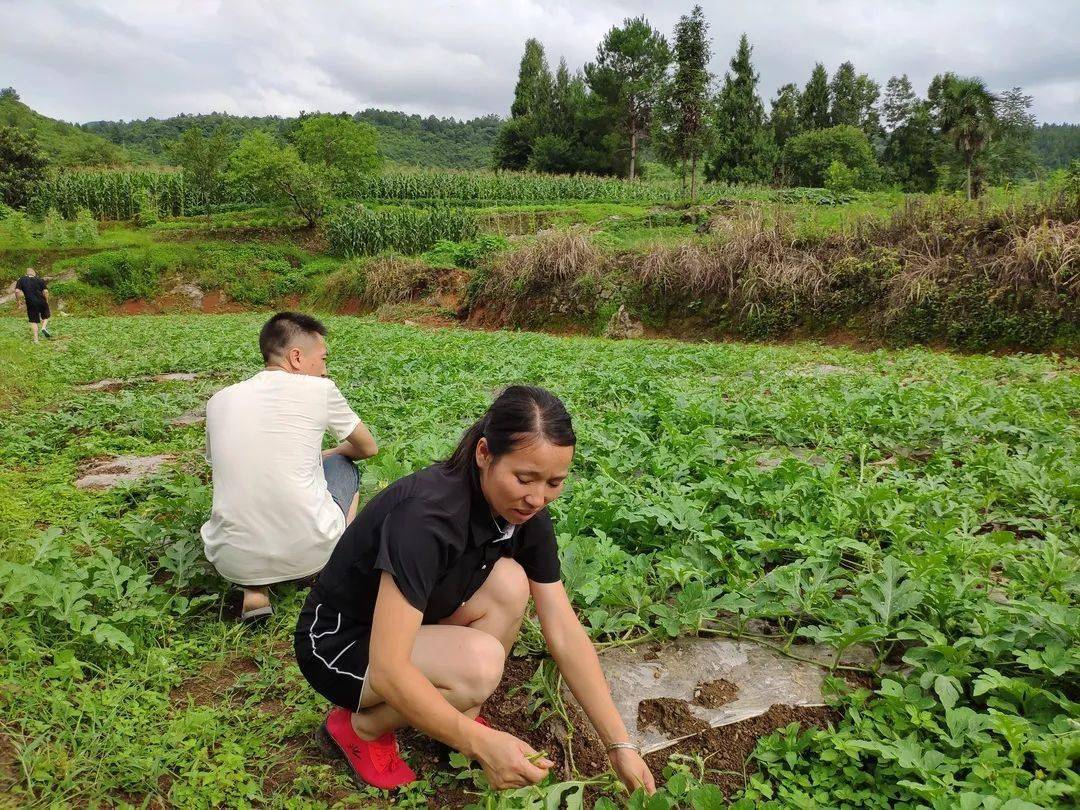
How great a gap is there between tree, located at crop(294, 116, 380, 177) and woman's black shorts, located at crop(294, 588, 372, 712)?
34501 millimetres

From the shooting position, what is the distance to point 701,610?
8.21 feet

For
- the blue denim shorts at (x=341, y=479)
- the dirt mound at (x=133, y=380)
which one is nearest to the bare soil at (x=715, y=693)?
the blue denim shorts at (x=341, y=479)

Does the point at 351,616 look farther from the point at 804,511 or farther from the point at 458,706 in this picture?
the point at 804,511

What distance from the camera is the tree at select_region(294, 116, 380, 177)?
110 ft

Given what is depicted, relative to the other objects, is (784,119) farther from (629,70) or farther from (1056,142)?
(1056,142)

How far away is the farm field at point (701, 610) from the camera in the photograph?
190 cm

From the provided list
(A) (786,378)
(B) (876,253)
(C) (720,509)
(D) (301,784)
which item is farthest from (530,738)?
(B) (876,253)

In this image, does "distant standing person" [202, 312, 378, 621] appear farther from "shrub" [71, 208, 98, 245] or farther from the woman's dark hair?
"shrub" [71, 208, 98, 245]

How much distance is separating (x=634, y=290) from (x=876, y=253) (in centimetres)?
545

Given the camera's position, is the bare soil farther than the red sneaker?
Yes

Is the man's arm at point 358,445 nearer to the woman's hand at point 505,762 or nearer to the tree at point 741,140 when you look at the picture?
the woman's hand at point 505,762

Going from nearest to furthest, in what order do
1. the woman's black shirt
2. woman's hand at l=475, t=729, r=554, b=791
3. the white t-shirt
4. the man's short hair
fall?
woman's hand at l=475, t=729, r=554, b=791
the woman's black shirt
the white t-shirt
the man's short hair

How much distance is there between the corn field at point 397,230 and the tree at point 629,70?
25.5m

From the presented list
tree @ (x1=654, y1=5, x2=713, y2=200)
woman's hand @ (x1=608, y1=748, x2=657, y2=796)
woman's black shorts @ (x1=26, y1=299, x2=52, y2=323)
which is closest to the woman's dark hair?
woman's hand @ (x1=608, y1=748, x2=657, y2=796)
